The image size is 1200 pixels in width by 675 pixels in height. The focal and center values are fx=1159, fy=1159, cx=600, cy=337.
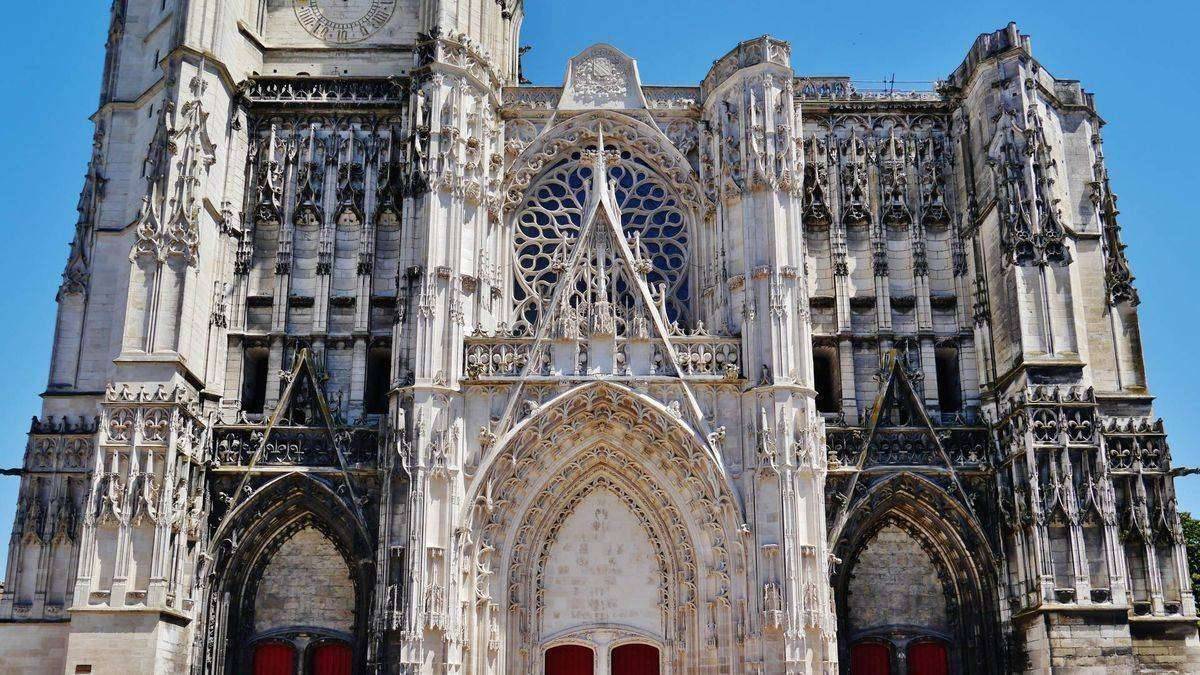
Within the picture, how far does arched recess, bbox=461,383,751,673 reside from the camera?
2098cm

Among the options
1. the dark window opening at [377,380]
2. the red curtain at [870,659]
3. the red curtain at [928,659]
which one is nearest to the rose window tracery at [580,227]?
the dark window opening at [377,380]

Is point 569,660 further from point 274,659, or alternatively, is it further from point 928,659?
point 928,659

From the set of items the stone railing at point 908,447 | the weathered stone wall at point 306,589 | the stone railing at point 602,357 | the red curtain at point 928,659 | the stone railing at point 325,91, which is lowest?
the red curtain at point 928,659

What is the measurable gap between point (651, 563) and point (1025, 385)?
764 cm

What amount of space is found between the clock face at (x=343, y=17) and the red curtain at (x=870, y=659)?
17.1 metres

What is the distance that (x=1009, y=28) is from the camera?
→ 23609 mm

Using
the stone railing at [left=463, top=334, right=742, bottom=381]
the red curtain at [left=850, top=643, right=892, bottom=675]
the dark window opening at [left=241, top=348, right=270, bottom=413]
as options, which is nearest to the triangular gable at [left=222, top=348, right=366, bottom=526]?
the dark window opening at [left=241, top=348, right=270, bottom=413]

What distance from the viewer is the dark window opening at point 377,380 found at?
23094mm

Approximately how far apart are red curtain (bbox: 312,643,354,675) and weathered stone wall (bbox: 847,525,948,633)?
31.0ft

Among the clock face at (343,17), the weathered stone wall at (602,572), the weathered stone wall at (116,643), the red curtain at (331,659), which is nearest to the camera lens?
the weathered stone wall at (116,643)

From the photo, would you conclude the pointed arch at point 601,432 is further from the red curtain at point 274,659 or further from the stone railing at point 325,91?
the stone railing at point 325,91

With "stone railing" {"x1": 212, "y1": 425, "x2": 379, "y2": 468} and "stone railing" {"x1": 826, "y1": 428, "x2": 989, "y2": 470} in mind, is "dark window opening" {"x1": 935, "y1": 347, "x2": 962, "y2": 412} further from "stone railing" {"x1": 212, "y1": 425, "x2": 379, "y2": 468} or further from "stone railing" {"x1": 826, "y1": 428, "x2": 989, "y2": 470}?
"stone railing" {"x1": 212, "y1": 425, "x2": 379, "y2": 468}

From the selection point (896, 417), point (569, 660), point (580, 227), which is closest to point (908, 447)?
point (896, 417)

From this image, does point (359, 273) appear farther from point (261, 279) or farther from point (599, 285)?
point (599, 285)
